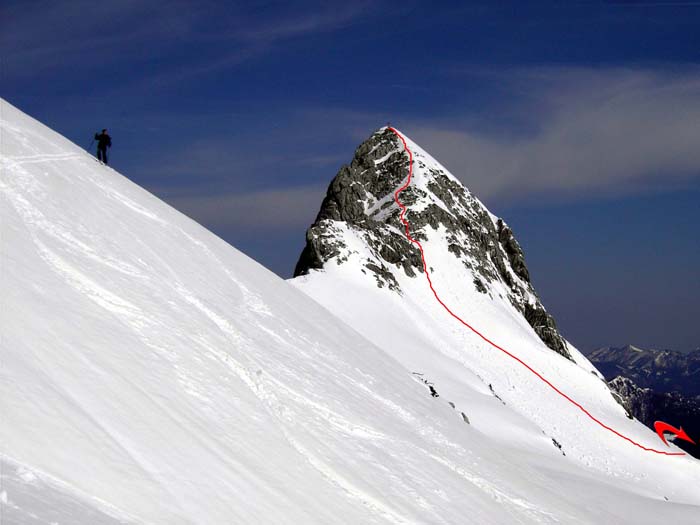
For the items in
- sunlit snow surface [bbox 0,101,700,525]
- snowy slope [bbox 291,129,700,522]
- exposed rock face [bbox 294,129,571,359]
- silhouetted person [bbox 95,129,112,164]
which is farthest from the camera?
exposed rock face [bbox 294,129,571,359]

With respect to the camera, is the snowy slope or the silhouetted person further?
the snowy slope

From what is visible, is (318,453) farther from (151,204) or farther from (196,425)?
(151,204)

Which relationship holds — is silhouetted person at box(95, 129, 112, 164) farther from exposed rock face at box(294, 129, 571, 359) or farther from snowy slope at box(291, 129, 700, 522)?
exposed rock face at box(294, 129, 571, 359)

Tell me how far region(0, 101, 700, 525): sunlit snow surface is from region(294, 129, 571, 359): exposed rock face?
87.8 feet

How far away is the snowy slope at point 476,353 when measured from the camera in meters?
34.0

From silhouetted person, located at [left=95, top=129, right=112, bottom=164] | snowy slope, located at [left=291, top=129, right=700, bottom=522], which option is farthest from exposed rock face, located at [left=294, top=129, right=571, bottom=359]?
silhouetted person, located at [left=95, top=129, right=112, bottom=164]

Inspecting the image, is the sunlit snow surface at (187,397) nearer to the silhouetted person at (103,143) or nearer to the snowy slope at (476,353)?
the silhouetted person at (103,143)

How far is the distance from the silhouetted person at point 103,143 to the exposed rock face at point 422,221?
24.0 m

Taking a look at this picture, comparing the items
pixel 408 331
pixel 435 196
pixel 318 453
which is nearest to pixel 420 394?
pixel 318 453

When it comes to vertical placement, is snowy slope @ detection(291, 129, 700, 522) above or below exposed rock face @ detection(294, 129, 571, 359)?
below

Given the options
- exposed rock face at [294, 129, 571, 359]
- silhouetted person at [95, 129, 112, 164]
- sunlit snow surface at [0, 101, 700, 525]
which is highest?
exposed rock face at [294, 129, 571, 359]

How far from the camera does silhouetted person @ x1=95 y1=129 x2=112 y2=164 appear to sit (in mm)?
23703

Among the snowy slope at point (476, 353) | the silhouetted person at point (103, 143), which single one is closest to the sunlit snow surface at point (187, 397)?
the silhouetted person at point (103, 143)

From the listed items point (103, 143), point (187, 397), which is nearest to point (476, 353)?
point (103, 143)
